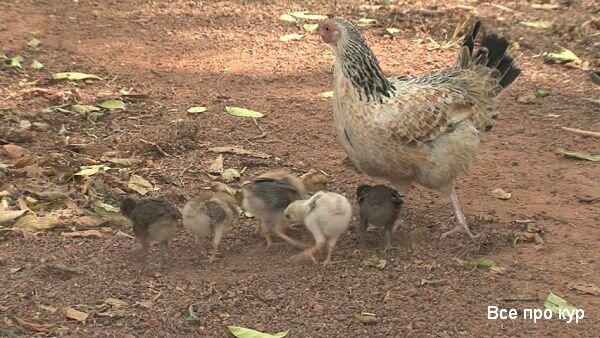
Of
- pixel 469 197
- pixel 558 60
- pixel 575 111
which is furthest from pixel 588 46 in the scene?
pixel 469 197

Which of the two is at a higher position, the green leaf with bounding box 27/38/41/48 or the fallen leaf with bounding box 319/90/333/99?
Result: the fallen leaf with bounding box 319/90/333/99

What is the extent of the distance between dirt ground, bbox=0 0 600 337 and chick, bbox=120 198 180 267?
0.19 m

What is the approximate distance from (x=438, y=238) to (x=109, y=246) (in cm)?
226

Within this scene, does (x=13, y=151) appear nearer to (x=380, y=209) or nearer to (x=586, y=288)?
(x=380, y=209)

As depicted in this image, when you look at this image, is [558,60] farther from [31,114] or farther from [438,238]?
[31,114]

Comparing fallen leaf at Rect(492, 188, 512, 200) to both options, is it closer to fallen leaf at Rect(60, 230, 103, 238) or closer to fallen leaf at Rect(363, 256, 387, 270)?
fallen leaf at Rect(363, 256, 387, 270)

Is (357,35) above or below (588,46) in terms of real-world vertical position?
above

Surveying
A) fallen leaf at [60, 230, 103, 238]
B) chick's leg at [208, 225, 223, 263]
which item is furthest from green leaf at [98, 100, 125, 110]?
chick's leg at [208, 225, 223, 263]

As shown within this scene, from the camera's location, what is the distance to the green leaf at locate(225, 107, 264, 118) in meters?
8.12

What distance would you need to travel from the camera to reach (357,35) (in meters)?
6.09

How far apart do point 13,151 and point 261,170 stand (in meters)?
2.02

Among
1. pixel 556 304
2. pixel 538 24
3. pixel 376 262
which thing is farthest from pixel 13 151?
pixel 538 24

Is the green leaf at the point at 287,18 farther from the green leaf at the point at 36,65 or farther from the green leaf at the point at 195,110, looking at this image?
the green leaf at the point at 36,65

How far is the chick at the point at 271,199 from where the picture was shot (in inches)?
222
